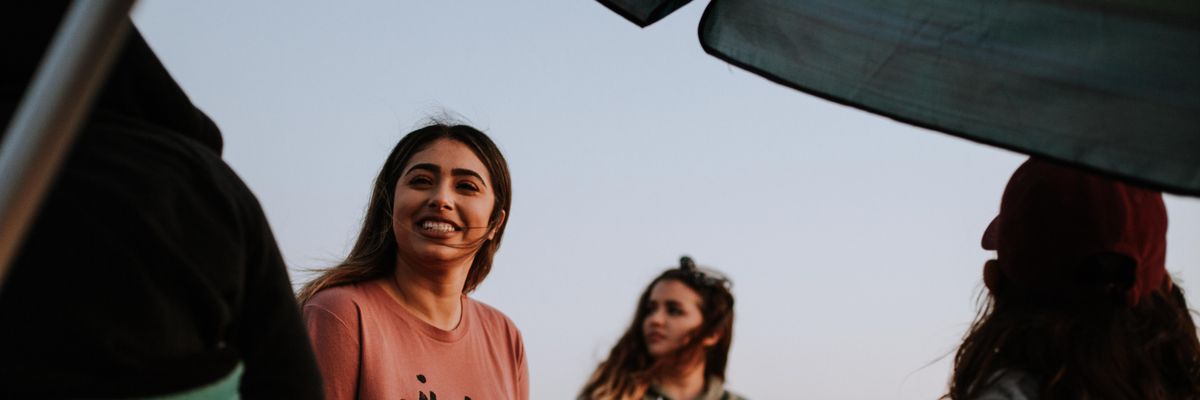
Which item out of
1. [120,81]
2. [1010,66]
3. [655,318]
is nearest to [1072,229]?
[1010,66]

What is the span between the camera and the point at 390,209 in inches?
136

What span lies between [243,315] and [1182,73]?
118 cm

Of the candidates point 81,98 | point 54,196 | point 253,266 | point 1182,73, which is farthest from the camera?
point 1182,73

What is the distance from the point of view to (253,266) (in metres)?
1.10

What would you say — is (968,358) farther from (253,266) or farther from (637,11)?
(253,266)

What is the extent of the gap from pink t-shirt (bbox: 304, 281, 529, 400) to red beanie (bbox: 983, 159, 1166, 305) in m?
1.50

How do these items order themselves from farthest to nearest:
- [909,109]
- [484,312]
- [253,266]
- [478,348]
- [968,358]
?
1. [484,312]
2. [478,348]
3. [968,358]
4. [909,109]
5. [253,266]

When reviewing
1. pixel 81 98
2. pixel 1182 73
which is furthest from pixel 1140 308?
pixel 81 98

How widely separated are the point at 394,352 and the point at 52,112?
2271 millimetres

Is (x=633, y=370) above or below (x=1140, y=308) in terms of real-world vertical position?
below

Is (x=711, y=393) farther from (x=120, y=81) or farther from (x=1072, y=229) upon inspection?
(x=120, y=81)

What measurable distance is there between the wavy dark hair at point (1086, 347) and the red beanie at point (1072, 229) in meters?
0.04

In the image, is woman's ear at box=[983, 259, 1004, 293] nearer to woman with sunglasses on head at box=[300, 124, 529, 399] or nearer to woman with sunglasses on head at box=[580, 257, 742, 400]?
woman with sunglasses on head at box=[300, 124, 529, 399]

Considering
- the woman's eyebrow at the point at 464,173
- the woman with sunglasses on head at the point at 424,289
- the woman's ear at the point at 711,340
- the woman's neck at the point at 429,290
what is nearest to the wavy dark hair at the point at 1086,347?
the woman with sunglasses on head at the point at 424,289
